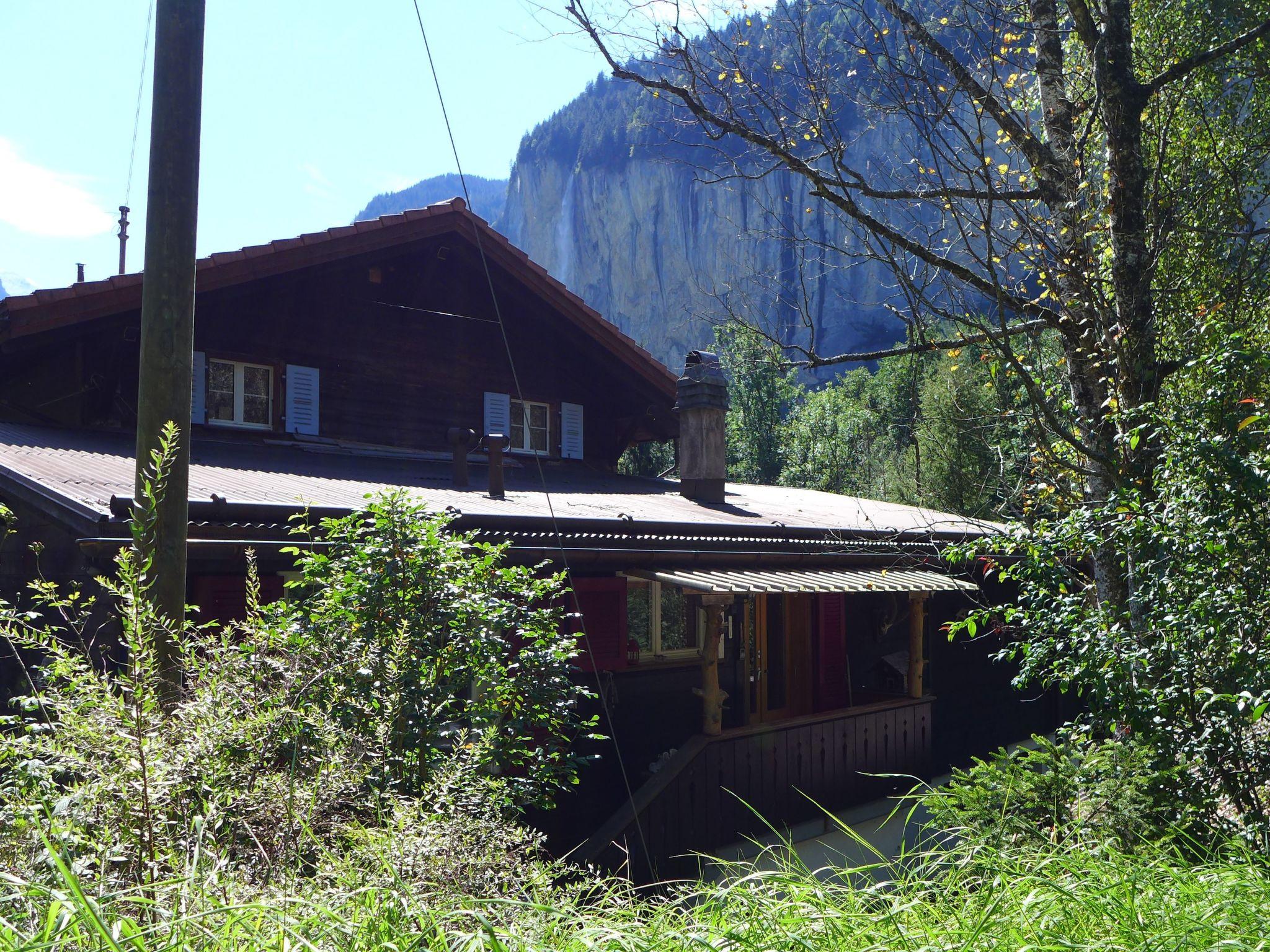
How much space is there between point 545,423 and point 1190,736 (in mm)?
10573

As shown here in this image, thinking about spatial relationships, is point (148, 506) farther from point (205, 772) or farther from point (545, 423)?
point (545, 423)

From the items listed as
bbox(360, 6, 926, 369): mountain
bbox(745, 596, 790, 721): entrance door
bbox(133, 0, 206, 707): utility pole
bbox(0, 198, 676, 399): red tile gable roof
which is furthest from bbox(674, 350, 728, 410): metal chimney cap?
bbox(360, 6, 926, 369): mountain

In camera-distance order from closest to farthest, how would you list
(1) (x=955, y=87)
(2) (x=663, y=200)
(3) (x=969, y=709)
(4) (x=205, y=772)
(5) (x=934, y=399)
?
(4) (x=205, y=772) → (1) (x=955, y=87) → (3) (x=969, y=709) → (5) (x=934, y=399) → (2) (x=663, y=200)

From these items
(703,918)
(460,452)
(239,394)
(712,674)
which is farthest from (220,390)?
(703,918)

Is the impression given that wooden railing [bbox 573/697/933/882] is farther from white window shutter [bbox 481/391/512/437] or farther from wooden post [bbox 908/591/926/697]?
white window shutter [bbox 481/391/512/437]

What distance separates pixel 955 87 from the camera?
6.43 m

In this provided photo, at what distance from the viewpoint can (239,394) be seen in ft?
38.2

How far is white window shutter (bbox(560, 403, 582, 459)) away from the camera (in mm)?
14570

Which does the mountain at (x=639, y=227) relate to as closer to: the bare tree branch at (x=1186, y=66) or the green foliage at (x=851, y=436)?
the green foliage at (x=851, y=436)

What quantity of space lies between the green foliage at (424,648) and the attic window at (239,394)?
6.83 m

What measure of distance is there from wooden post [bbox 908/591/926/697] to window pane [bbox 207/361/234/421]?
7.86 m

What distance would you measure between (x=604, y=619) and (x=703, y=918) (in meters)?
6.64

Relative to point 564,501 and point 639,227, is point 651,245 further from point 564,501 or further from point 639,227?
point 564,501

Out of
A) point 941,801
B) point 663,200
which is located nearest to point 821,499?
point 941,801
